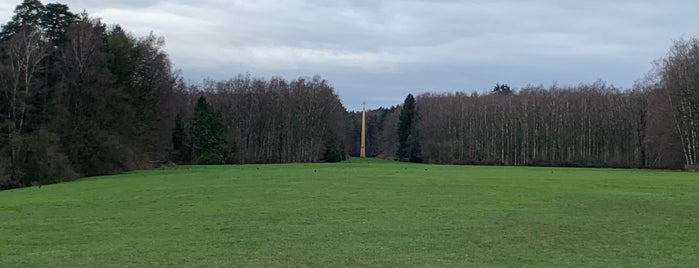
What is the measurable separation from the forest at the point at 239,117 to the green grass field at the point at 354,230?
27.7 metres

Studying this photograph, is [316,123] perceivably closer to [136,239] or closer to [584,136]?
[584,136]

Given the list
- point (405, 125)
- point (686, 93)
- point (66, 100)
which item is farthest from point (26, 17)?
point (405, 125)

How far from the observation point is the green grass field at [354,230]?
11.5 metres

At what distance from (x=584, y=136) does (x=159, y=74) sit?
60.3 metres

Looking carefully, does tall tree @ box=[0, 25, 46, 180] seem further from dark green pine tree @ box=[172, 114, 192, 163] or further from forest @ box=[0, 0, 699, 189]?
dark green pine tree @ box=[172, 114, 192, 163]

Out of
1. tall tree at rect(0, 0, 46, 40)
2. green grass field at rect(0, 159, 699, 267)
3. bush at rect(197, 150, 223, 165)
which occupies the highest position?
tall tree at rect(0, 0, 46, 40)

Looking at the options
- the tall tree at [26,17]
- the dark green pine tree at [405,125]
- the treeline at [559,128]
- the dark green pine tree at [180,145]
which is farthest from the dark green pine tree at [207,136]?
the dark green pine tree at [405,125]

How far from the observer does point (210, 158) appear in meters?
80.4

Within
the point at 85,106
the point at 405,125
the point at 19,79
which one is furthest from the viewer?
the point at 405,125

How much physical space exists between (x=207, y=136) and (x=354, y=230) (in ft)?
226

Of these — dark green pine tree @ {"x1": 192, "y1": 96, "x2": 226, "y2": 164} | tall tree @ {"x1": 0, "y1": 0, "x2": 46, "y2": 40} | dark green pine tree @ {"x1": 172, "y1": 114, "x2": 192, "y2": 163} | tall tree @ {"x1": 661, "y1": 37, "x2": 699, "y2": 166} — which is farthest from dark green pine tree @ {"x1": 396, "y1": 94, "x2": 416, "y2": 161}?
tall tree @ {"x1": 0, "y1": 0, "x2": 46, "y2": 40}

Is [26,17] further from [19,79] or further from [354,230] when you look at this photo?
[354,230]

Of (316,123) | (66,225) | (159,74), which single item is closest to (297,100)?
(316,123)

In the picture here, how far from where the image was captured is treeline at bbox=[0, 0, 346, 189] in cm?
4706
